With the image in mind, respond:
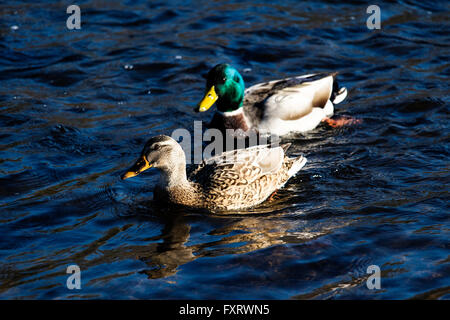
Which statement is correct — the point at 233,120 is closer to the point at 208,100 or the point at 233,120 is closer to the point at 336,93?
the point at 208,100

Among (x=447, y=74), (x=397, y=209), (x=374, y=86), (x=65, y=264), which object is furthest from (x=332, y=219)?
(x=447, y=74)

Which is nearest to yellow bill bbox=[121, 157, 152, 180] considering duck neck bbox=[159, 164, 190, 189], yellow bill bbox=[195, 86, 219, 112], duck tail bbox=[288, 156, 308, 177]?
duck neck bbox=[159, 164, 190, 189]

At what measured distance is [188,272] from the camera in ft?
19.5

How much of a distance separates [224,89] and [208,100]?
34 centimetres

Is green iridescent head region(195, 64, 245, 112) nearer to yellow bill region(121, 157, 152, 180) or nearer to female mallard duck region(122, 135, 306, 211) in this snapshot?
female mallard duck region(122, 135, 306, 211)

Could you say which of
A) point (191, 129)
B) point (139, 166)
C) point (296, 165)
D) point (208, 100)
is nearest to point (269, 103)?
point (208, 100)

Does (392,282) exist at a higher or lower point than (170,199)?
lower

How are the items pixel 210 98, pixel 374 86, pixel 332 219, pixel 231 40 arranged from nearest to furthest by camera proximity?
pixel 332 219, pixel 210 98, pixel 374 86, pixel 231 40

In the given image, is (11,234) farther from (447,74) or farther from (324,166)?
(447,74)

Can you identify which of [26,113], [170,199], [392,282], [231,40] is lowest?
[392,282]

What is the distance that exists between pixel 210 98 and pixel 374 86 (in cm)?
277

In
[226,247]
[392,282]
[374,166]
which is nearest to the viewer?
[392,282]

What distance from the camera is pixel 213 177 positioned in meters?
7.26

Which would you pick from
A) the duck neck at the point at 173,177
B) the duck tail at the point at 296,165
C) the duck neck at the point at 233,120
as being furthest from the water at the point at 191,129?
the duck neck at the point at 233,120
